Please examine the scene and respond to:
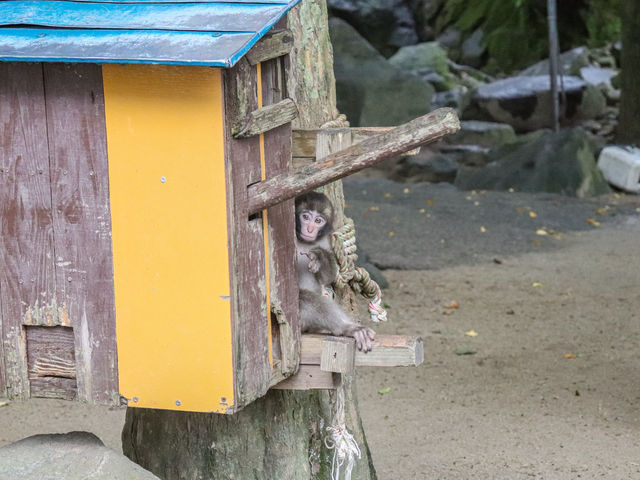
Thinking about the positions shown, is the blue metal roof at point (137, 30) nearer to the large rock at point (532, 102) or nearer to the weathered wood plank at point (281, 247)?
the weathered wood plank at point (281, 247)

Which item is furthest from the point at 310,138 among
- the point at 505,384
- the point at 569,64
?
the point at 569,64

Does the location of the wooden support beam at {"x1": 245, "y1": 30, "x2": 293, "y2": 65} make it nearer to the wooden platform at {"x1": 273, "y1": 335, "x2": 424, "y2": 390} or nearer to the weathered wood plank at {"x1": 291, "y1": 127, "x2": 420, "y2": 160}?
the weathered wood plank at {"x1": 291, "y1": 127, "x2": 420, "y2": 160}

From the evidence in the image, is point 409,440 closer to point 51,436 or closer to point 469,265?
point 51,436

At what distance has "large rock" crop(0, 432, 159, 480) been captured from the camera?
3060 mm

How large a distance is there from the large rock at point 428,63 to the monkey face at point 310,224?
16982 mm

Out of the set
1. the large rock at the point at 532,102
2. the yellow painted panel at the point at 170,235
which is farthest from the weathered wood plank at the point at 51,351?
the large rock at the point at 532,102

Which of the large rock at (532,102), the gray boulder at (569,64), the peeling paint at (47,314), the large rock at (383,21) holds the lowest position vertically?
the peeling paint at (47,314)

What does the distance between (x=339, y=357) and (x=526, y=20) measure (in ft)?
48.5

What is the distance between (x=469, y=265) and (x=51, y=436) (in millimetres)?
6400

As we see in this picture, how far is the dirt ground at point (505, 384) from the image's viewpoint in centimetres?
504

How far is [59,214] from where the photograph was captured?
9.57 feet

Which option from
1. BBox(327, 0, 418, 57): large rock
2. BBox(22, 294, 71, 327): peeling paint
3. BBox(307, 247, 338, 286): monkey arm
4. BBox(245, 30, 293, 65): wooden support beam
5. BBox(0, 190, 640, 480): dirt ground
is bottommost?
BBox(0, 190, 640, 480): dirt ground

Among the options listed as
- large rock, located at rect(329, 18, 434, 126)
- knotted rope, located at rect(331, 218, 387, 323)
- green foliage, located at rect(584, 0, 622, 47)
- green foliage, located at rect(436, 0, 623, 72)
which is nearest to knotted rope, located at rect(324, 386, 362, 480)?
knotted rope, located at rect(331, 218, 387, 323)

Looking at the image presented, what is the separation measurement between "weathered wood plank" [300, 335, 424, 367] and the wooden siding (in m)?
0.65
